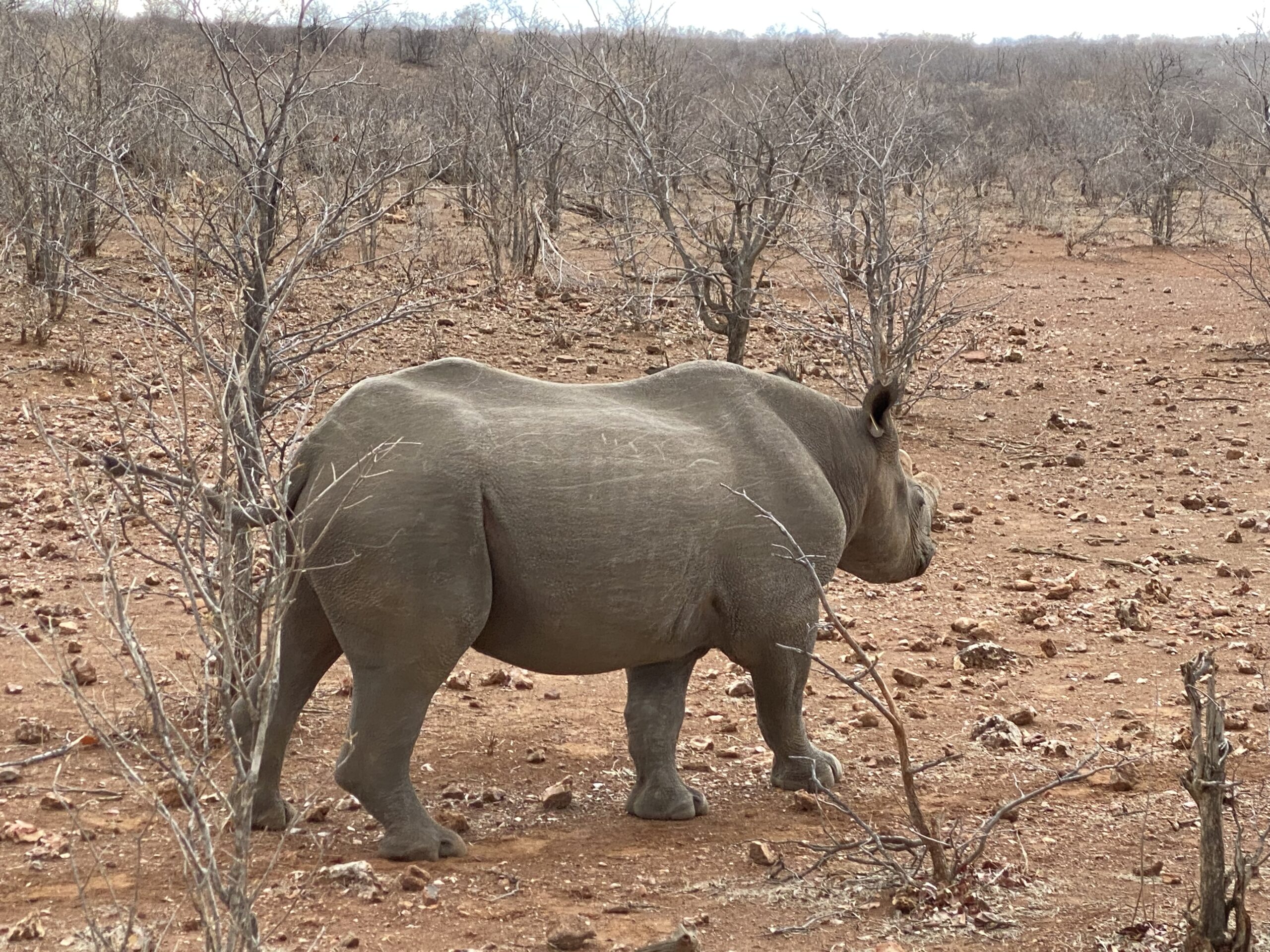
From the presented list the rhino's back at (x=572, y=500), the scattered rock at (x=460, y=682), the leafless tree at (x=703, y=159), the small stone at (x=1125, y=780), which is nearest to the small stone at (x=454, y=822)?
the rhino's back at (x=572, y=500)

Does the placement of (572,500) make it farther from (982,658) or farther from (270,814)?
(982,658)

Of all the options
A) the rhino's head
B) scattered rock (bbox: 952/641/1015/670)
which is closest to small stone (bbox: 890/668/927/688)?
scattered rock (bbox: 952/641/1015/670)

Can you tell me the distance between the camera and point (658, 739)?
18.3 ft

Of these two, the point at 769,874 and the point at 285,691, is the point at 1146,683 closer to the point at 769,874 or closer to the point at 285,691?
the point at 769,874

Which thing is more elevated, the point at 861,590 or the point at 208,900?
the point at 208,900

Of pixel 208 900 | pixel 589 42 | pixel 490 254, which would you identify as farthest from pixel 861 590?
pixel 589 42

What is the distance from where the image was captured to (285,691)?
521 cm

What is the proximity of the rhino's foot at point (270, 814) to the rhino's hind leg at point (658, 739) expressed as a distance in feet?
4.23

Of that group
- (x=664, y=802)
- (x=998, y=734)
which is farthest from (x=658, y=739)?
(x=998, y=734)

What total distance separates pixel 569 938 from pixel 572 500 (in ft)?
5.04

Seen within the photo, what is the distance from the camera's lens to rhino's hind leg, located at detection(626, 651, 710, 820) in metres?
5.51

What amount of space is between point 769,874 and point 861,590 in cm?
405

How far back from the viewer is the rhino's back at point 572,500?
16.3ft

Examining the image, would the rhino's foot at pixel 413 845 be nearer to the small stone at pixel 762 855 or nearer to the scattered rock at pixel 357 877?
the scattered rock at pixel 357 877
